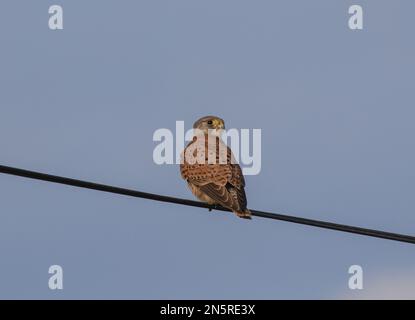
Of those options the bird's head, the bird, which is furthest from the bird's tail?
the bird's head

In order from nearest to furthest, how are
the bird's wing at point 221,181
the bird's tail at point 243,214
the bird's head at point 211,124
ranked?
1. the bird's tail at point 243,214
2. the bird's wing at point 221,181
3. the bird's head at point 211,124

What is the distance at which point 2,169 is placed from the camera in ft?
27.1

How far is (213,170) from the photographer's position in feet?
46.4

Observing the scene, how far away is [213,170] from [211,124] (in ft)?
4.49

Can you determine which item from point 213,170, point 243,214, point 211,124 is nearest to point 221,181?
point 213,170

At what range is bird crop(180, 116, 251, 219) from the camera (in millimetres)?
13516

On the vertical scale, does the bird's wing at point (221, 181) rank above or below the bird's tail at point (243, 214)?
above

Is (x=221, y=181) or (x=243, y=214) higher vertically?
(x=221, y=181)

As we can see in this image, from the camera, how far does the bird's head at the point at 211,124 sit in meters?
15.3

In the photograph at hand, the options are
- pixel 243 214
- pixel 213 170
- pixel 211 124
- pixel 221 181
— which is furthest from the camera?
pixel 211 124

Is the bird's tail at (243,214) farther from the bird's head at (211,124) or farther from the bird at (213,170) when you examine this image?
the bird's head at (211,124)

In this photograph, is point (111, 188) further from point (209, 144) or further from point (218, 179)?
point (209, 144)

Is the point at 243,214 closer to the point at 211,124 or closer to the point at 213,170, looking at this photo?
the point at 213,170

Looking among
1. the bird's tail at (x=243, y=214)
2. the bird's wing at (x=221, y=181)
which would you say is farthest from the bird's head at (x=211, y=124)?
the bird's tail at (x=243, y=214)
